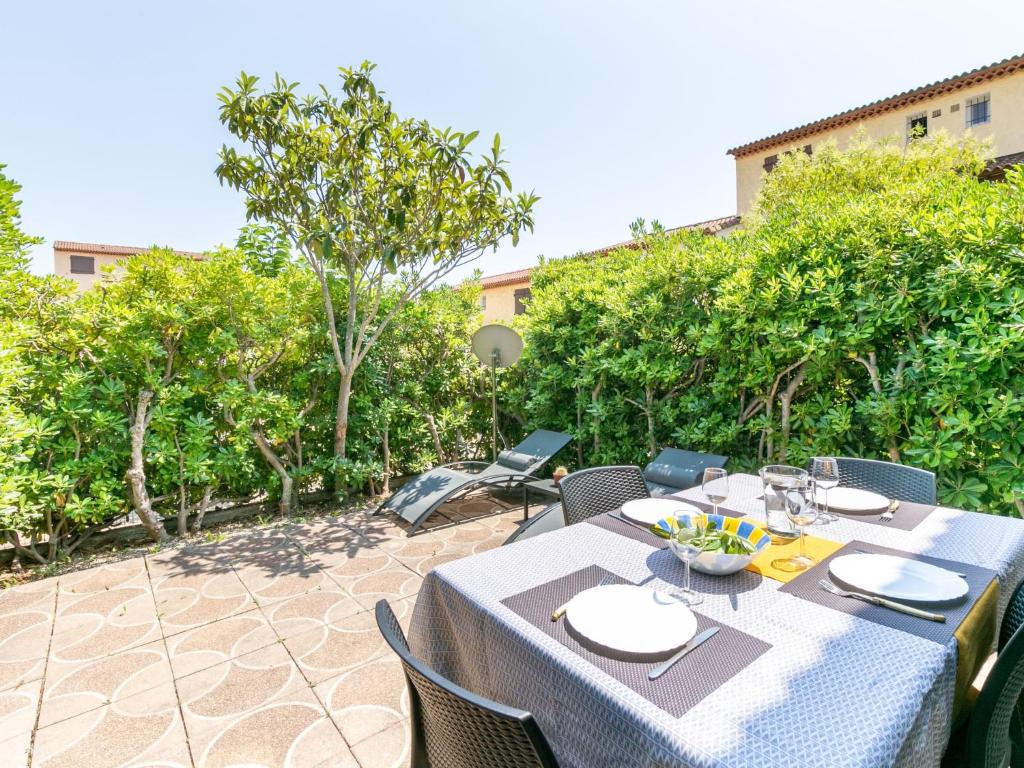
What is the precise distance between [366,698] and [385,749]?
35 centimetres

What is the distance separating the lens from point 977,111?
1588cm

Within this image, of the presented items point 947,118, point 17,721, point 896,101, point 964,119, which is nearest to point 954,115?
point 947,118

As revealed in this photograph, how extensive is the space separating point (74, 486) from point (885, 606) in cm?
552

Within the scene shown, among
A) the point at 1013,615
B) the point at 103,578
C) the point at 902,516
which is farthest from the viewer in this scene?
the point at 103,578

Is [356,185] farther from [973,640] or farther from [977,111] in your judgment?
[977,111]

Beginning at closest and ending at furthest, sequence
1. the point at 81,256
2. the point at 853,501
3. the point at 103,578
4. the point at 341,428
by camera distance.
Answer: the point at 853,501 → the point at 103,578 → the point at 341,428 → the point at 81,256

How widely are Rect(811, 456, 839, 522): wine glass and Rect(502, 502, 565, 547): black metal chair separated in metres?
1.32

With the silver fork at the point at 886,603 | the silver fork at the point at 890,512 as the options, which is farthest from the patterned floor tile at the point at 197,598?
the silver fork at the point at 890,512

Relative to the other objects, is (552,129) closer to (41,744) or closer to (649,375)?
(649,375)

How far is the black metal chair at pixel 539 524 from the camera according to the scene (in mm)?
2955

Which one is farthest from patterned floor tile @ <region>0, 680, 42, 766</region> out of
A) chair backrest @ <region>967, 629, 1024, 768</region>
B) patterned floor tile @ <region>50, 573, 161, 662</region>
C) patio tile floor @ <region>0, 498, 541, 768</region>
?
chair backrest @ <region>967, 629, 1024, 768</region>

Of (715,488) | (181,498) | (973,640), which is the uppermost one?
(715,488)

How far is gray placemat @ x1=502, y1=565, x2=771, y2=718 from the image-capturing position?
1.07 m

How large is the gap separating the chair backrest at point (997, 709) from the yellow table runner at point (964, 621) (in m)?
0.06
